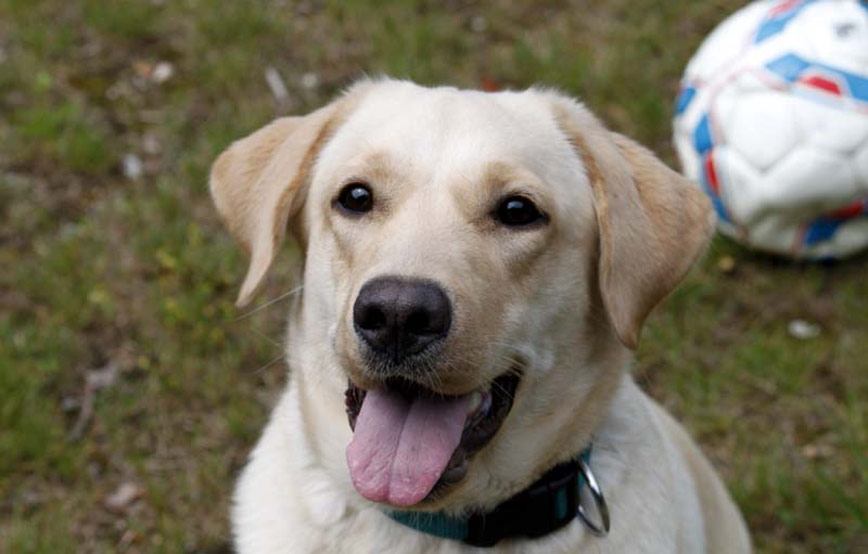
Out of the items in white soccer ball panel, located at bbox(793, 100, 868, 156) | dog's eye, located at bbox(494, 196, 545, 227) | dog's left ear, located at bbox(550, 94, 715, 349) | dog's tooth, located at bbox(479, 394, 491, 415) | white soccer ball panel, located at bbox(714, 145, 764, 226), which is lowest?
white soccer ball panel, located at bbox(714, 145, 764, 226)

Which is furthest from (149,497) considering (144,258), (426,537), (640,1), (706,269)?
(640,1)

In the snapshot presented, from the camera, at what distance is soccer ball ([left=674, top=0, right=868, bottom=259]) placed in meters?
5.05

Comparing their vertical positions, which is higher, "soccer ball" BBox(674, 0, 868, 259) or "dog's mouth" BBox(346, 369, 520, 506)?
"dog's mouth" BBox(346, 369, 520, 506)

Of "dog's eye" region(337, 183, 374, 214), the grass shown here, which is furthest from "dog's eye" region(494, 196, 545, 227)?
the grass

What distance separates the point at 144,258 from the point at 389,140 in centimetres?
254

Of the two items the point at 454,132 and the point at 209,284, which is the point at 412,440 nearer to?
the point at 454,132

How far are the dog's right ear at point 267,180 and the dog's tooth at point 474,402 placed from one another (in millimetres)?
704

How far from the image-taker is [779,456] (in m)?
4.73

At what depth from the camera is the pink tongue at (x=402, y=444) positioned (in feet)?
9.44

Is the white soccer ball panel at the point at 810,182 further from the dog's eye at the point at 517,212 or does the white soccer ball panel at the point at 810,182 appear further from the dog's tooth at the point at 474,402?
the dog's tooth at the point at 474,402

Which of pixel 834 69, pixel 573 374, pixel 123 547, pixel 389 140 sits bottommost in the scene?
pixel 123 547

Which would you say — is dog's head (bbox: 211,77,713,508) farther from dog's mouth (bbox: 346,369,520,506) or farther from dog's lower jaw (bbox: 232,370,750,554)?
dog's lower jaw (bbox: 232,370,750,554)

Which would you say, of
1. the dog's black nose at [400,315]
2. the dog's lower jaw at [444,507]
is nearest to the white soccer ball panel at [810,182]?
the dog's lower jaw at [444,507]

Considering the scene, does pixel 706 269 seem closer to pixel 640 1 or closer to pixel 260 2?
pixel 640 1
